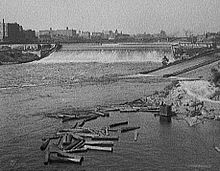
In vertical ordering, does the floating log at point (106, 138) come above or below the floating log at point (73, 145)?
above

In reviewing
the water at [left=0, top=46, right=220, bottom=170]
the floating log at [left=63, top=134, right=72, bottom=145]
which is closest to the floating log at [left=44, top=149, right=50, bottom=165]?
the water at [left=0, top=46, right=220, bottom=170]

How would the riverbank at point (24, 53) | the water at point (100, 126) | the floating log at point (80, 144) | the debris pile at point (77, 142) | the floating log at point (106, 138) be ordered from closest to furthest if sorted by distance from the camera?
the water at point (100, 126) < the debris pile at point (77, 142) < the floating log at point (80, 144) < the floating log at point (106, 138) < the riverbank at point (24, 53)

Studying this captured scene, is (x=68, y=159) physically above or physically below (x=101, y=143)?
below

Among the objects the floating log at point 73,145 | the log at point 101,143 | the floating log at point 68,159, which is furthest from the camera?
the log at point 101,143

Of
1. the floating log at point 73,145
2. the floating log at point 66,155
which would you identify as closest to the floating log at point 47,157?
the floating log at point 66,155

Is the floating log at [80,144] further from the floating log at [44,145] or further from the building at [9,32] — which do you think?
the building at [9,32]

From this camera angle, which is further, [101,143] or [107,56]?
[107,56]

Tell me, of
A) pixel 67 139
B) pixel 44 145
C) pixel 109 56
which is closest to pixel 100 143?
pixel 67 139

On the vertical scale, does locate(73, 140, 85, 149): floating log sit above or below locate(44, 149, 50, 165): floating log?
above

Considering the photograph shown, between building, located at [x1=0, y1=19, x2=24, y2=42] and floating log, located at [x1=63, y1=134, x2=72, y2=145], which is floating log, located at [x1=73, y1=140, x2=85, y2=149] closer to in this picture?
floating log, located at [x1=63, y1=134, x2=72, y2=145]

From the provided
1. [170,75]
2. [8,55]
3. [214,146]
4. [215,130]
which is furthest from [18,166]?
[8,55]

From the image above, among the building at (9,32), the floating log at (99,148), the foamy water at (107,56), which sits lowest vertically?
the floating log at (99,148)

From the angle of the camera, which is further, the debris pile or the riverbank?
the riverbank

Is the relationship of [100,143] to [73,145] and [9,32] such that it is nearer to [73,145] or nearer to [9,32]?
[73,145]
